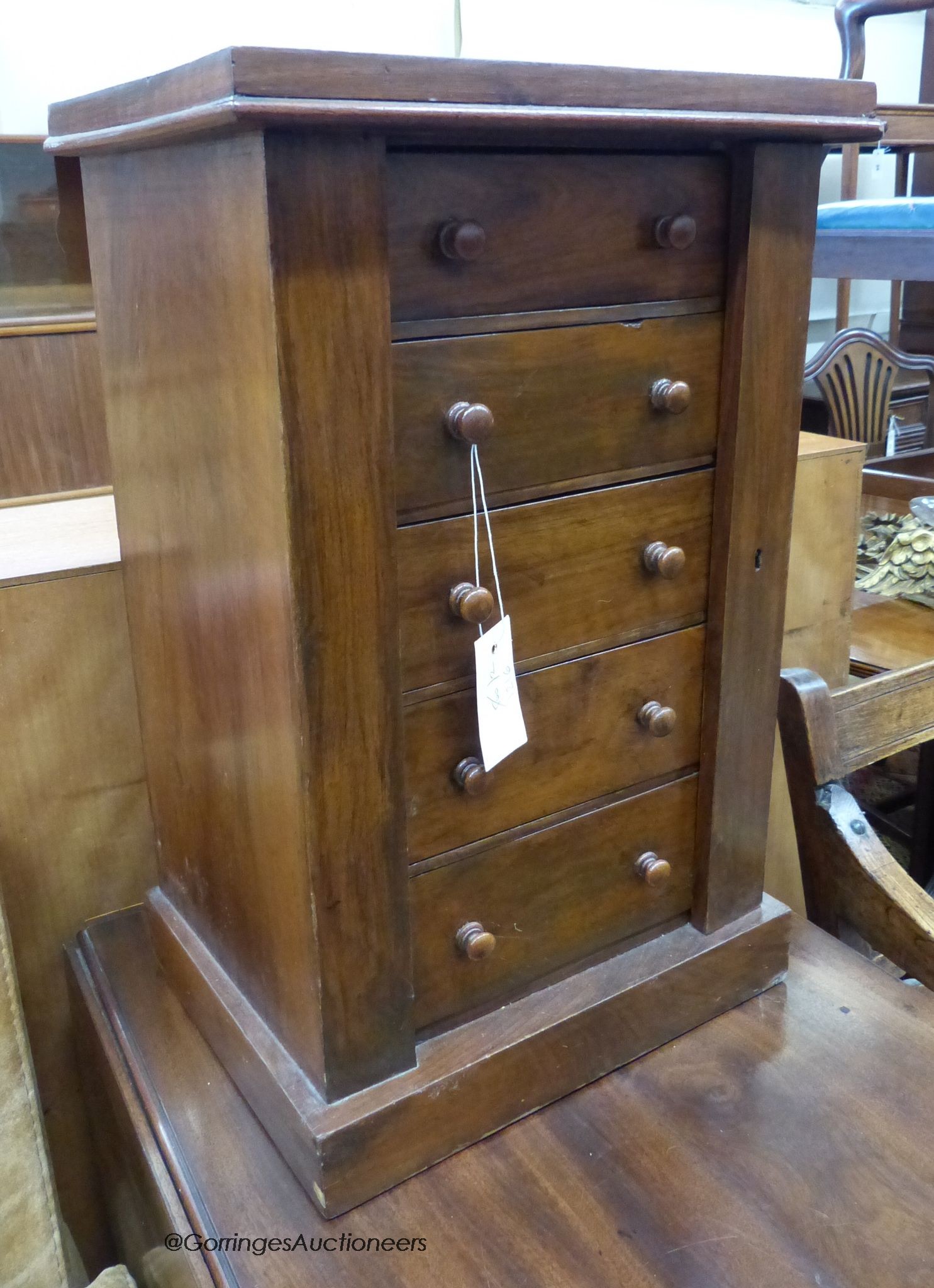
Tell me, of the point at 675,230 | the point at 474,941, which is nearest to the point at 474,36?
the point at 675,230

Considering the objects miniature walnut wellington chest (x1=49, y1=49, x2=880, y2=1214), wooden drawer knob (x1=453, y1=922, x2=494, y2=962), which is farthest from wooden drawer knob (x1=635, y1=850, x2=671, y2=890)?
wooden drawer knob (x1=453, y1=922, x2=494, y2=962)

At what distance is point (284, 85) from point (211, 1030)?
0.65 m

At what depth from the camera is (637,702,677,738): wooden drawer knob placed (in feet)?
2.51

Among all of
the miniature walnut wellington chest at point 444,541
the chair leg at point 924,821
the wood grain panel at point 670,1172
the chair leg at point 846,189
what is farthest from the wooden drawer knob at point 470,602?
the chair leg at point 846,189

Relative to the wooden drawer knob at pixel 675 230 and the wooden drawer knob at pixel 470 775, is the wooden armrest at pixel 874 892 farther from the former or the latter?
the wooden drawer knob at pixel 675 230

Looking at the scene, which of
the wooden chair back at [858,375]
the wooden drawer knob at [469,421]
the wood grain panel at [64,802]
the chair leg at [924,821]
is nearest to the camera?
the wooden drawer knob at [469,421]

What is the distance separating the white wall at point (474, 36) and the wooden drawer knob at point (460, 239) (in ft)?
4.73

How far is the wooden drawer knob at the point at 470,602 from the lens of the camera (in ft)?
2.09

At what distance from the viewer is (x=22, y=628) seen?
2.86 feet

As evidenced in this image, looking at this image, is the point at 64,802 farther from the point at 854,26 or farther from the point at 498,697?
the point at 854,26

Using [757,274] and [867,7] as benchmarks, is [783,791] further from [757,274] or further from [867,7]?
[867,7]

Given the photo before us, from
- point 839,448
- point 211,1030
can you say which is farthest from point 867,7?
point 211,1030

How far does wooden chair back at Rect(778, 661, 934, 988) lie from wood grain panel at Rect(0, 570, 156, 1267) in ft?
1.96

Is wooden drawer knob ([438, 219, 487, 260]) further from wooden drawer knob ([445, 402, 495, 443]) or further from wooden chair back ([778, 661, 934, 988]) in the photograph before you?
wooden chair back ([778, 661, 934, 988])
